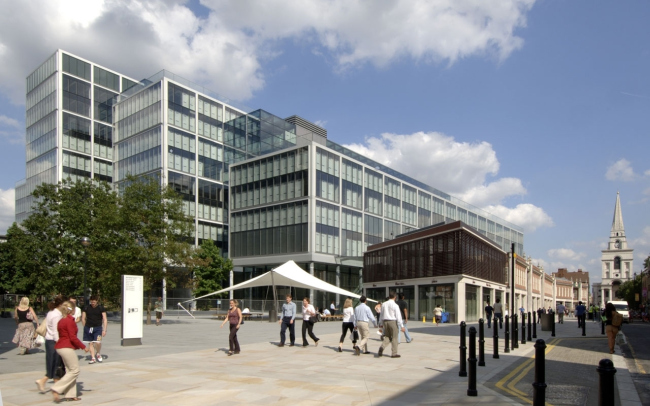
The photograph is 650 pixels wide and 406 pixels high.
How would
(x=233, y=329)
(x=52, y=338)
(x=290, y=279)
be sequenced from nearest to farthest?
(x=52, y=338), (x=233, y=329), (x=290, y=279)

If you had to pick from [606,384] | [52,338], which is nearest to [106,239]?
[52,338]

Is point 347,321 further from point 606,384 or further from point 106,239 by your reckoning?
point 106,239

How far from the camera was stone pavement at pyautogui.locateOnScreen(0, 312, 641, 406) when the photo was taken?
8.91 metres

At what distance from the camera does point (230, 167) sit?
64.8 meters

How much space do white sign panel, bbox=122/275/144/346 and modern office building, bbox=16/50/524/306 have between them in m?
36.6

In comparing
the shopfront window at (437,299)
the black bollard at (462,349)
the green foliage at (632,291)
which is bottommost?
the green foliage at (632,291)

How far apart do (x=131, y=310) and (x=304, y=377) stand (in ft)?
31.0

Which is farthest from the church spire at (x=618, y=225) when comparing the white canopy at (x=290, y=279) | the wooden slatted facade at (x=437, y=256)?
the white canopy at (x=290, y=279)

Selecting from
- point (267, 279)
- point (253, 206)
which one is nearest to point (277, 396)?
point (267, 279)

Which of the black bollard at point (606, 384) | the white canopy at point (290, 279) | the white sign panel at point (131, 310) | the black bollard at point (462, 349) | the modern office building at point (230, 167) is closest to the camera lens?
the black bollard at point (606, 384)

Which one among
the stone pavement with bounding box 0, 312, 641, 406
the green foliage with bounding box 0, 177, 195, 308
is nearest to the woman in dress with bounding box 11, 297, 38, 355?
the stone pavement with bounding box 0, 312, 641, 406

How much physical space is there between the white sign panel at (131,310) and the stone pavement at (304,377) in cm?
84

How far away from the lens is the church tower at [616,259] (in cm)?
17475

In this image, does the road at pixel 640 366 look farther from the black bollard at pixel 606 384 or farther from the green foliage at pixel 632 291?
the green foliage at pixel 632 291
